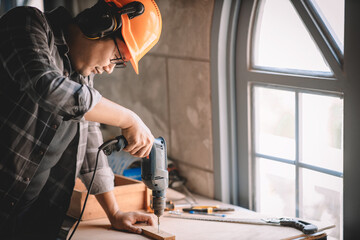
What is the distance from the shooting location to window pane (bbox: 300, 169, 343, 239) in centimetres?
238

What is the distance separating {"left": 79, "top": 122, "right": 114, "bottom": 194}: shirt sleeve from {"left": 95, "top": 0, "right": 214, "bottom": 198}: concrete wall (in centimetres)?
82

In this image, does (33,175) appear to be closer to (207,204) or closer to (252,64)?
(207,204)

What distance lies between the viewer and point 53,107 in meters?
1.46

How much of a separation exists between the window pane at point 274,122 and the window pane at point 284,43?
0.49ft

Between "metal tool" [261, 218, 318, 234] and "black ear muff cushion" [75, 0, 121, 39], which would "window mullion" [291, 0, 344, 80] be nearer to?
"metal tool" [261, 218, 318, 234]

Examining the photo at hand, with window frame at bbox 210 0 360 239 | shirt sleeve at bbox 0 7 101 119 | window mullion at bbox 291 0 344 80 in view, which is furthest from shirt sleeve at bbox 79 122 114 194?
window mullion at bbox 291 0 344 80

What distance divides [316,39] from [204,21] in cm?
68

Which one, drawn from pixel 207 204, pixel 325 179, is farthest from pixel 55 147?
pixel 325 179

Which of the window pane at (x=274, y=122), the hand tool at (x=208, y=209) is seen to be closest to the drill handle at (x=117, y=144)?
the hand tool at (x=208, y=209)

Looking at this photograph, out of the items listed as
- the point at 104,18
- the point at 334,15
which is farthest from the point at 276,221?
the point at 104,18

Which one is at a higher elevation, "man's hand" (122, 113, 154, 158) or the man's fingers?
"man's hand" (122, 113, 154, 158)

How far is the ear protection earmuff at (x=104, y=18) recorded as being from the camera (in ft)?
5.38

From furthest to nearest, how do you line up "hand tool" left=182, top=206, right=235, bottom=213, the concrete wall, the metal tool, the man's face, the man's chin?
the concrete wall < "hand tool" left=182, top=206, right=235, bottom=213 < the metal tool < the man's chin < the man's face

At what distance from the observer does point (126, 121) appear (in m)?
1.62
